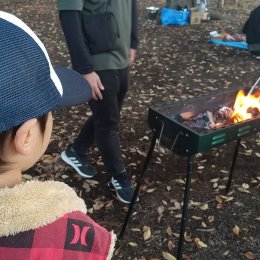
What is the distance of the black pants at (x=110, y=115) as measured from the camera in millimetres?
3133

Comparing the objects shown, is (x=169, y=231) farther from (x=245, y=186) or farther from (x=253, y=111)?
(x=253, y=111)

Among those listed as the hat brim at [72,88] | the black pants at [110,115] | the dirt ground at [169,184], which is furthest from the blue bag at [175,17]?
the hat brim at [72,88]

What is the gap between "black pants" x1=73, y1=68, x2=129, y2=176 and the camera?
313 cm

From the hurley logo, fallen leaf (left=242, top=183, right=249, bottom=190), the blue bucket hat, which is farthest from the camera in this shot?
fallen leaf (left=242, top=183, right=249, bottom=190)

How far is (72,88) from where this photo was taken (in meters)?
1.80

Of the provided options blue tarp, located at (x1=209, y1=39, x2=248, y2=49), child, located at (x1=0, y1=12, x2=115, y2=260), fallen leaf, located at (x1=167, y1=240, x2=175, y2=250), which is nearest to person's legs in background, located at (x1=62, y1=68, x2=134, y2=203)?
fallen leaf, located at (x1=167, y1=240, x2=175, y2=250)

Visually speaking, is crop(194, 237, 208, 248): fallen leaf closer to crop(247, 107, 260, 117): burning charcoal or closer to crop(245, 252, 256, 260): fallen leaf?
crop(245, 252, 256, 260): fallen leaf

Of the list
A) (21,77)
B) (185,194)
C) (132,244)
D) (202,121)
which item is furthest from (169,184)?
(21,77)

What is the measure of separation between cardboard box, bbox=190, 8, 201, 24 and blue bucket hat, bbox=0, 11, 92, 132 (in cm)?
1029

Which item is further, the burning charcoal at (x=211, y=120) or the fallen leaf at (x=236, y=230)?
the fallen leaf at (x=236, y=230)

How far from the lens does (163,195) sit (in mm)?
3836

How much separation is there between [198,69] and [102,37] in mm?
4900

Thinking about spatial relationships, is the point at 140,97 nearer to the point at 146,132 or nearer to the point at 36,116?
the point at 146,132

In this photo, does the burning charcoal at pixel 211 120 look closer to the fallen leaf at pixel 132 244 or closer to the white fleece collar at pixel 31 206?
the fallen leaf at pixel 132 244
